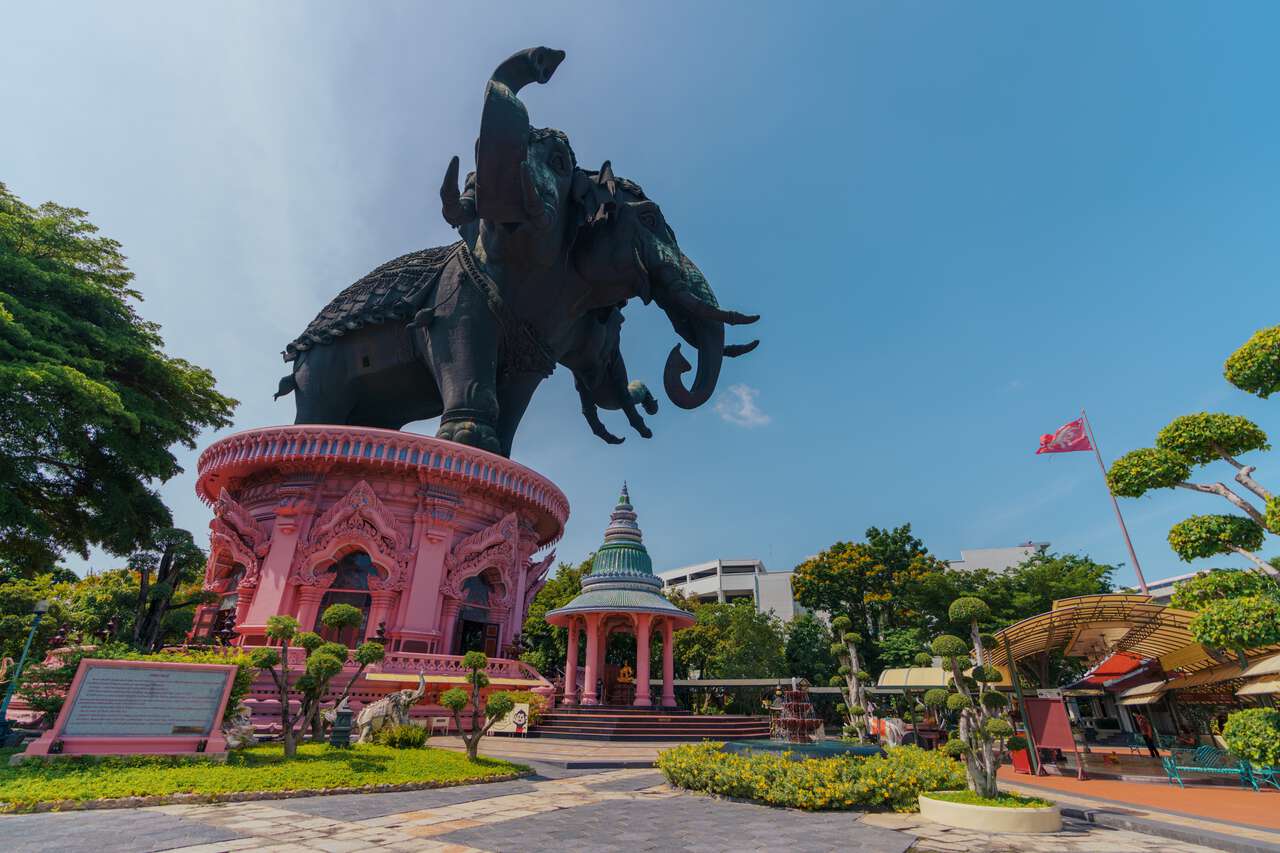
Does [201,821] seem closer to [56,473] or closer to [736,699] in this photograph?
[56,473]

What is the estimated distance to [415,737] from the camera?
1199 cm

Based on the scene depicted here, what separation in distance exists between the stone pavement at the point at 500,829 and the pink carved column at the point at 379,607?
10013mm

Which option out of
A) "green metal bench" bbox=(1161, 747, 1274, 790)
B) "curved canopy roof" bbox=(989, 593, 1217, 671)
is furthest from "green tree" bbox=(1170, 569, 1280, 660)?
"green metal bench" bbox=(1161, 747, 1274, 790)

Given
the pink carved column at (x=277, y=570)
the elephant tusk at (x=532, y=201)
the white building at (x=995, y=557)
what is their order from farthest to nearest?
the white building at (x=995, y=557) → the pink carved column at (x=277, y=570) → the elephant tusk at (x=532, y=201)

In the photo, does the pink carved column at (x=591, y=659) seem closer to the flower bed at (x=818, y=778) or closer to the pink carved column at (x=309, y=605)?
the pink carved column at (x=309, y=605)

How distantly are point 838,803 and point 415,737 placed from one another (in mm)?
7812

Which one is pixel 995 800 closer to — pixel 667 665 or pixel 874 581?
pixel 667 665

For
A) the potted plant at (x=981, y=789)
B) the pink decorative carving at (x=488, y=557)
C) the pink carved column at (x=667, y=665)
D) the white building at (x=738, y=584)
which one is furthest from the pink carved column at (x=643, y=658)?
the white building at (x=738, y=584)

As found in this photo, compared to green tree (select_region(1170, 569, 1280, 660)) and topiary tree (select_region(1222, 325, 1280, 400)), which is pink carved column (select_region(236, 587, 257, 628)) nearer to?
green tree (select_region(1170, 569, 1280, 660))

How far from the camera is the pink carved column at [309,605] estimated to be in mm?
17391

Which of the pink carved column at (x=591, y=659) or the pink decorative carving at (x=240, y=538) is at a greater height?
the pink decorative carving at (x=240, y=538)

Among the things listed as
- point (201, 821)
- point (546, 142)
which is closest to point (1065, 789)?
point (201, 821)

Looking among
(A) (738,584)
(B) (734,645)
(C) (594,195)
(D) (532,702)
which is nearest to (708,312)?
(C) (594,195)

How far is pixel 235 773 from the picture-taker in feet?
26.9
